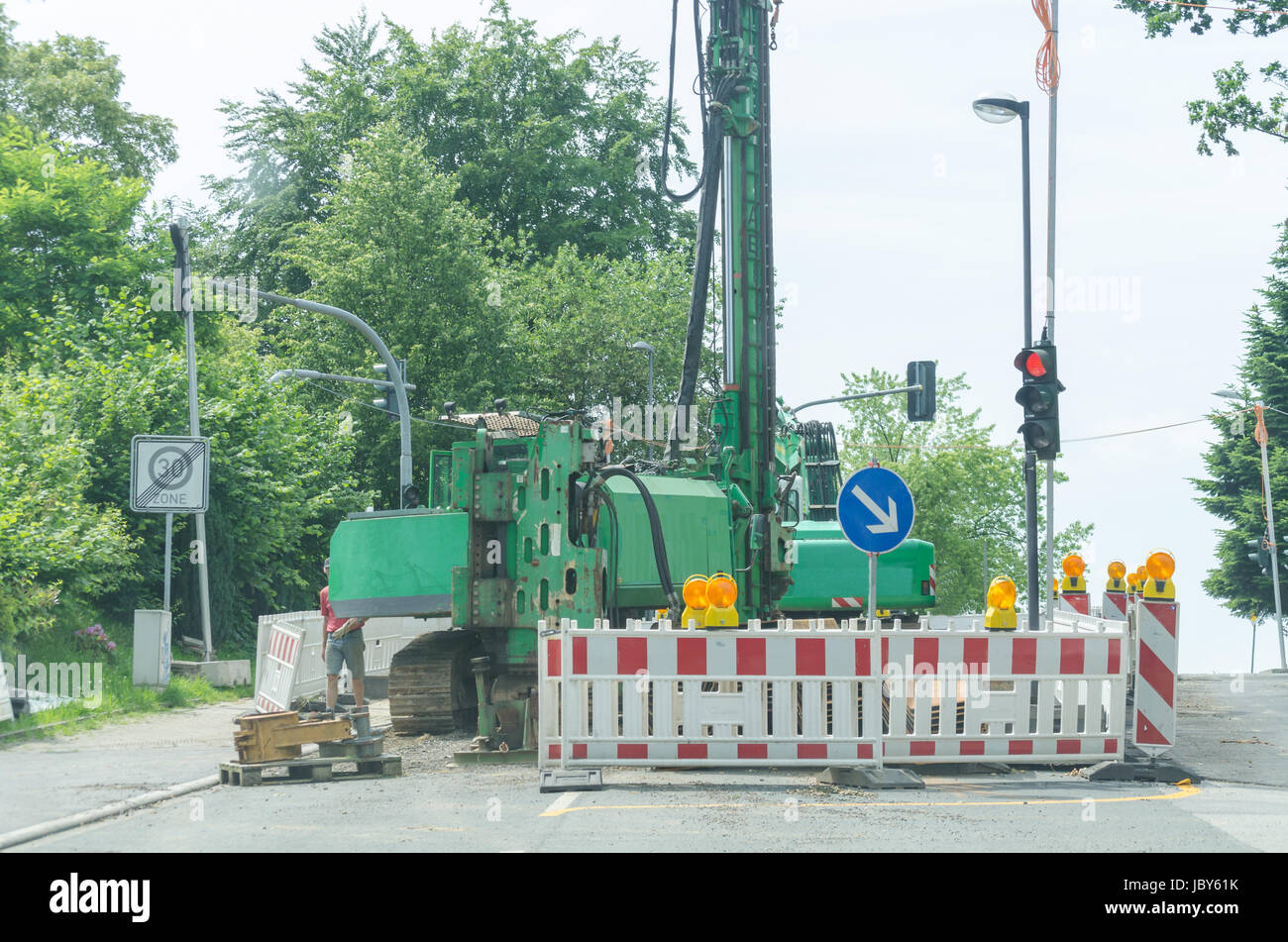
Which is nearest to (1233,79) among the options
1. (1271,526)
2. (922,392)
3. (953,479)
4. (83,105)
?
(922,392)

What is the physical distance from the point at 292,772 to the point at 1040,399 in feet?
27.1

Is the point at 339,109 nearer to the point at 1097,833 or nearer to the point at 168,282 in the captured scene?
the point at 168,282

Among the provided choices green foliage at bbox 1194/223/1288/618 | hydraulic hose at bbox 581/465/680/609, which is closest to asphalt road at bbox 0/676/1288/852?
hydraulic hose at bbox 581/465/680/609

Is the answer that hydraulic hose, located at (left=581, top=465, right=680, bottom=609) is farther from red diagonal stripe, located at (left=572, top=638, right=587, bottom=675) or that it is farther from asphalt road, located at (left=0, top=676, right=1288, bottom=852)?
red diagonal stripe, located at (left=572, top=638, right=587, bottom=675)

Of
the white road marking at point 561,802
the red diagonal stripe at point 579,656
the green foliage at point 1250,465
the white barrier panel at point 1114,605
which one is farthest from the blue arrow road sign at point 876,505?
the green foliage at point 1250,465

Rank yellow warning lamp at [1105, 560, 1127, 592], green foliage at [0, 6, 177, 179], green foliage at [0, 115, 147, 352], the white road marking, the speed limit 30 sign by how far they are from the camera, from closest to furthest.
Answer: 1. the white road marking
2. the speed limit 30 sign
3. yellow warning lamp at [1105, 560, 1127, 592]
4. green foliage at [0, 115, 147, 352]
5. green foliage at [0, 6, 177, 179]

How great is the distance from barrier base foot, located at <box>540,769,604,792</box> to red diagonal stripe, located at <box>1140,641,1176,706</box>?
14.4 feet

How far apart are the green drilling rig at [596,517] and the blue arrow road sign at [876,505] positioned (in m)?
3.00

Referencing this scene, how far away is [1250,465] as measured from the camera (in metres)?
57.5

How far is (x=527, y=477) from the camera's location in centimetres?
1491

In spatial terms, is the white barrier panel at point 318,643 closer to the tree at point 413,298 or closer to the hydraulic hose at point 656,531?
the hydraulic hose at point 656,531

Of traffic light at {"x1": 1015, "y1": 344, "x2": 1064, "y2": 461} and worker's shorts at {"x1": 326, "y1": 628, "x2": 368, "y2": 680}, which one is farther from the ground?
traffic light at {"x1": 1015, "y1": 344, "x2": 1064, "y2": 461}

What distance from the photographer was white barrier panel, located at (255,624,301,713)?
20.1 metres
